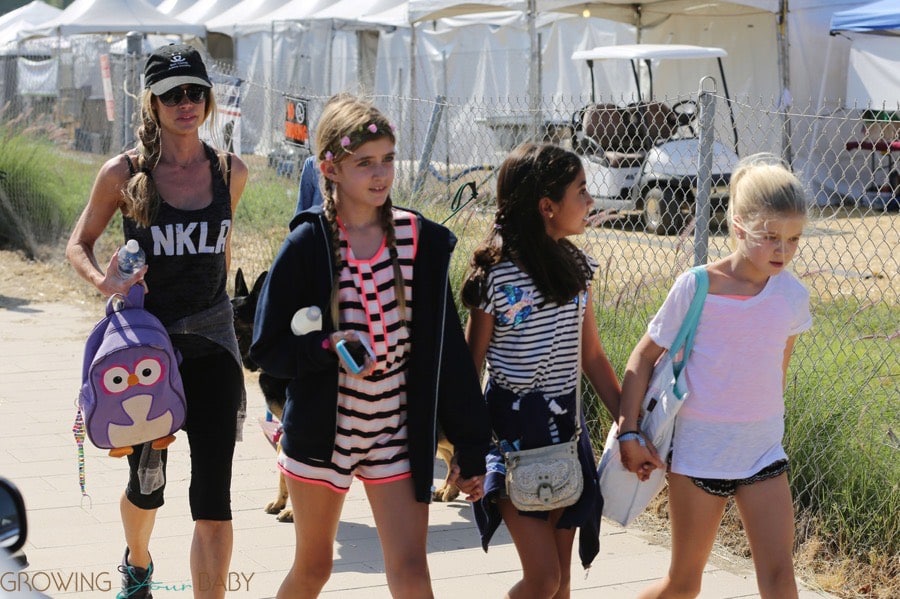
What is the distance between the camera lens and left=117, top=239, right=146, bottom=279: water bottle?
12.1ft

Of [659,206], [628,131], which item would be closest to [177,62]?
[659,206]

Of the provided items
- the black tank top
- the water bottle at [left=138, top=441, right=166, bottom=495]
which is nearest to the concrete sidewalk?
Result: the water bottle at [left=138, top=441, right=166, bottom=495]

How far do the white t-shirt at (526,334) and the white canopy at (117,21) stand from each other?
891 inches

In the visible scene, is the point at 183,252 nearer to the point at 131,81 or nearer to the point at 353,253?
the point at 353,253

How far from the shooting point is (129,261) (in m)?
3.70

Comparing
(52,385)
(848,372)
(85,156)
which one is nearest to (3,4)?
(85,156)

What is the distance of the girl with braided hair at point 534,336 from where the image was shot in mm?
3547

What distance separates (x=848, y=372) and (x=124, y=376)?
3.21 meters

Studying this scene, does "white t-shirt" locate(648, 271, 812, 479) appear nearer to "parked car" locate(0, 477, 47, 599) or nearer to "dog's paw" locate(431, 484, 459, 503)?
"parked car" locate(0, 477, 47, 599)

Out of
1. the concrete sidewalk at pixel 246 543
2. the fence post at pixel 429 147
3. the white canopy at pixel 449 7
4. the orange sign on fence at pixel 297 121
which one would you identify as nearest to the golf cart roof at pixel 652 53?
the white canopy at pixel 449 7

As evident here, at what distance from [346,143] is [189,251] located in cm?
82

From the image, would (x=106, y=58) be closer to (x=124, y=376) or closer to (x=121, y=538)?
(x=121, y=538)

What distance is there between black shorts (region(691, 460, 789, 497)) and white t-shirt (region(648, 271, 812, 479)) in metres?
0.02

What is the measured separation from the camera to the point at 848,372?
5.30m
